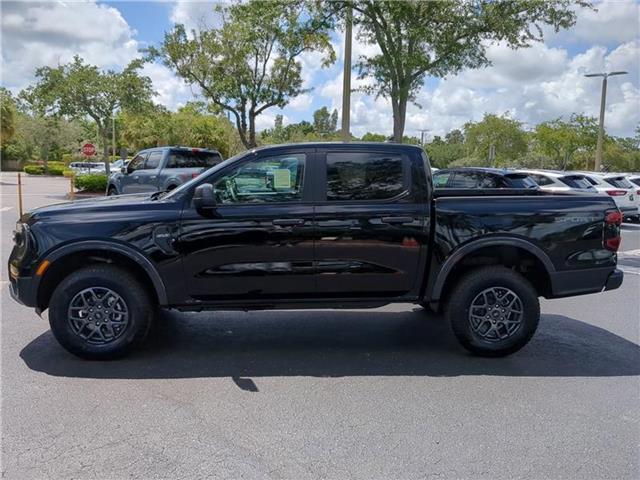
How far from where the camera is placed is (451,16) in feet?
36.5

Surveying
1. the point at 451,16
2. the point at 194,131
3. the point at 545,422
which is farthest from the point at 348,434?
the point at 194,131

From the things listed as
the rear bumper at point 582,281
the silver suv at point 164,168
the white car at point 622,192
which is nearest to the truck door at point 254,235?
the rear bumper at point 582,281

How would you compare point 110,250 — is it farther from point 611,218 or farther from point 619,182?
point 619,182

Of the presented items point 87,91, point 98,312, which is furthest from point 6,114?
point 98,312

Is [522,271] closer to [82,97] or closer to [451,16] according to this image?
[451,16]

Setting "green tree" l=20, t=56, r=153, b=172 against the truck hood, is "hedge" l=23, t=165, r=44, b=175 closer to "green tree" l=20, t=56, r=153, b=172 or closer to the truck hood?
"green tree" l=20, t=56, r=153, b=172

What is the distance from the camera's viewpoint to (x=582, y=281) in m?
4.89

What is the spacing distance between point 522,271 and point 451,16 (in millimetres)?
7885

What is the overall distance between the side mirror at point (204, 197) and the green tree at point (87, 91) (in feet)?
65.4

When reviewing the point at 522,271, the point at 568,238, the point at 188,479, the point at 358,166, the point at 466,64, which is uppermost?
the point at 466,64

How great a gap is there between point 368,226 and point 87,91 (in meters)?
21.0

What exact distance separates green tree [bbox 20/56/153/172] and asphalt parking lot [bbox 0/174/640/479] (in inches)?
731

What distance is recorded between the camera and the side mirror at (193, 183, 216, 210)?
4.38m

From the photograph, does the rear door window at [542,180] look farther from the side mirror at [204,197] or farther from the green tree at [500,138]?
the green tree at [500,138]
